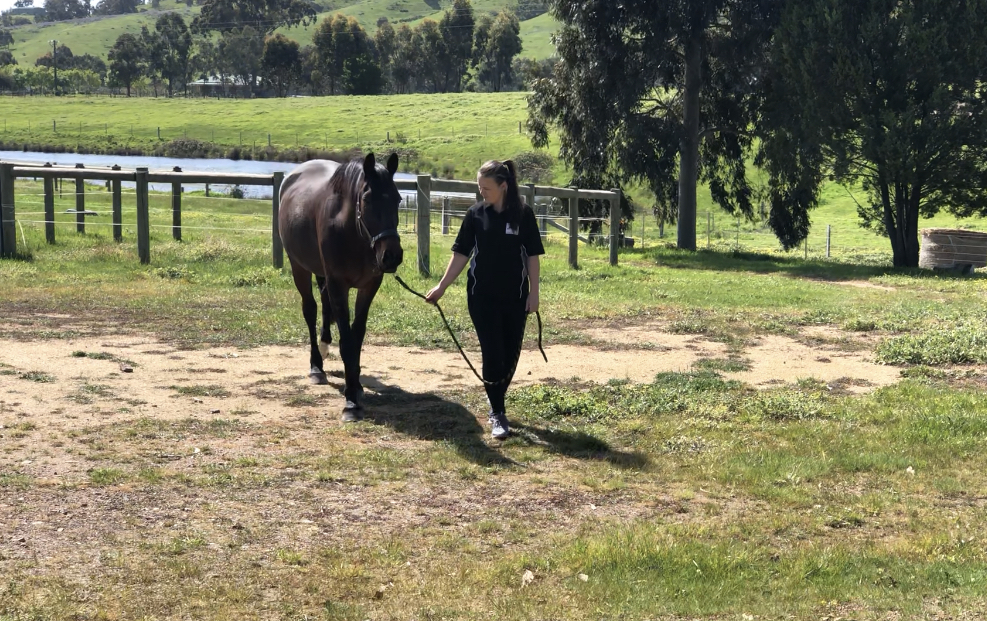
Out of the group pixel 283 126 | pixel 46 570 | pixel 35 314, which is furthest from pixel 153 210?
pixel 283 126

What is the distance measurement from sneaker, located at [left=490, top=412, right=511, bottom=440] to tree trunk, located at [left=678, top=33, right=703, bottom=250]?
21.3m

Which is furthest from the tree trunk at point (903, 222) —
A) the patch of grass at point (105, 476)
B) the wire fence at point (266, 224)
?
the patch of grass at point (105, 476)

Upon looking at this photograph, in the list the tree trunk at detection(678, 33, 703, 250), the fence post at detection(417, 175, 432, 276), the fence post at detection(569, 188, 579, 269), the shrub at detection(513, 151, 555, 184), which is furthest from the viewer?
the shrub at detection(513, 151, 555, 184)

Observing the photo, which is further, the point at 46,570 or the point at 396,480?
the point at 396,480

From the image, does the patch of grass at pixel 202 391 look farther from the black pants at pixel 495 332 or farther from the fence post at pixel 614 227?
the fence post at pixel 614 227

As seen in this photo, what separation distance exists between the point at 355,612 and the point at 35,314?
9.74 meters

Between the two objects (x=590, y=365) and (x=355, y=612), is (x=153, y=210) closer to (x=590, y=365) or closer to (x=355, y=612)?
(x=590, y=365)

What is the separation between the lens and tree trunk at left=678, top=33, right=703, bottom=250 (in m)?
27.4

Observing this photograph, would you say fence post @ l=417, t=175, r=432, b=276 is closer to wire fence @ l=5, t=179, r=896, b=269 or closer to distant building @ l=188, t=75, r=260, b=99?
wire fence @ l=5, t=179, r=896, b=269

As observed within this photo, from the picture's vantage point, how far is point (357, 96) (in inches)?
4483

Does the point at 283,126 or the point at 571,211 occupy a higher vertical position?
the point at 283,126

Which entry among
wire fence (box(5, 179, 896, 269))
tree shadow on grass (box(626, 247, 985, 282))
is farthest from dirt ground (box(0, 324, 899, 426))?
tree shadow on grass (box(626, 247, 985, 282))

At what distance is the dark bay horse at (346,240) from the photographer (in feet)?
26.1

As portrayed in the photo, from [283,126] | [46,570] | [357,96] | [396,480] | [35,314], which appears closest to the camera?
[46,570]
